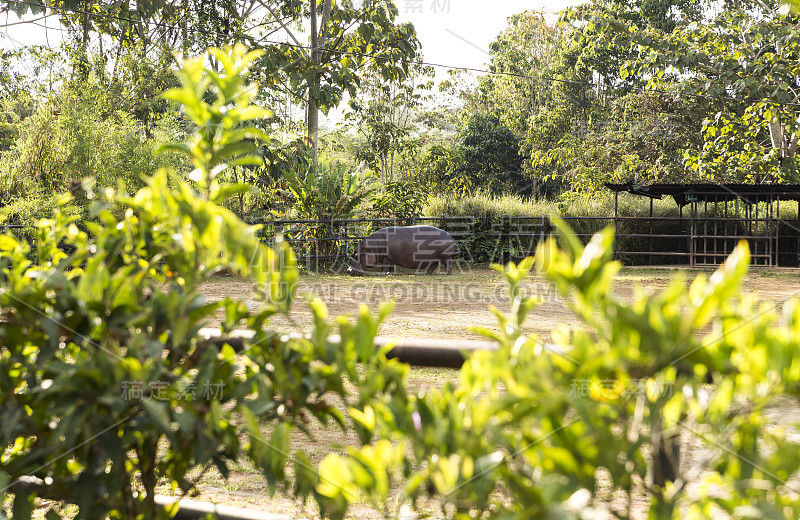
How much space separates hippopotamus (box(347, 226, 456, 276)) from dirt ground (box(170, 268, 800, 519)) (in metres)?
0.39

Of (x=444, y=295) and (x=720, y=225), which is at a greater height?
(x=720, y=225)

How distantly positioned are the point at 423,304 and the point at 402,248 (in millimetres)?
3682

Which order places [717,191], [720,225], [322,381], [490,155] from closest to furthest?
1. [322,381]
2. [717,191]
3. [720,225]
4. [490,155]

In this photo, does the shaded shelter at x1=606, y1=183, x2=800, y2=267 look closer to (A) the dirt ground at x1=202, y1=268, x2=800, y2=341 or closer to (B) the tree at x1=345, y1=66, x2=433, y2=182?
(A) the dirt ground at x1=202, y1=268, x2=800, y2=341

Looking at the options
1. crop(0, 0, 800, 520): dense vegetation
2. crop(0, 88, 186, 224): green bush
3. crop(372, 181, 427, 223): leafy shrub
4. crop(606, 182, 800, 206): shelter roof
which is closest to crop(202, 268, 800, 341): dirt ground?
crop(606, 182, 800, 206): shelter roof

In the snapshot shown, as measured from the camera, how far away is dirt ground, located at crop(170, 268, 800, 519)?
2643mm

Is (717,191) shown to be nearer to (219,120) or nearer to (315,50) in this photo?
(315,50)

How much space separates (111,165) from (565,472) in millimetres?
10990

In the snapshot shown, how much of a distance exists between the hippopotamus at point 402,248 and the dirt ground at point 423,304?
1.29 feet

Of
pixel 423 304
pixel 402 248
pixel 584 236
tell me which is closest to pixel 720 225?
pixel 584 236

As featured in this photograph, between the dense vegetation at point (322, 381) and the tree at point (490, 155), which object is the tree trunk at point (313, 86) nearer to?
the tree at point (490, 155)

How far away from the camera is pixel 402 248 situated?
11.8 metres

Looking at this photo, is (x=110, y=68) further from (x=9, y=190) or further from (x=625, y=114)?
(x=625, y=114)

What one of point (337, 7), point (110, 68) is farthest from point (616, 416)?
point (110, 68)
